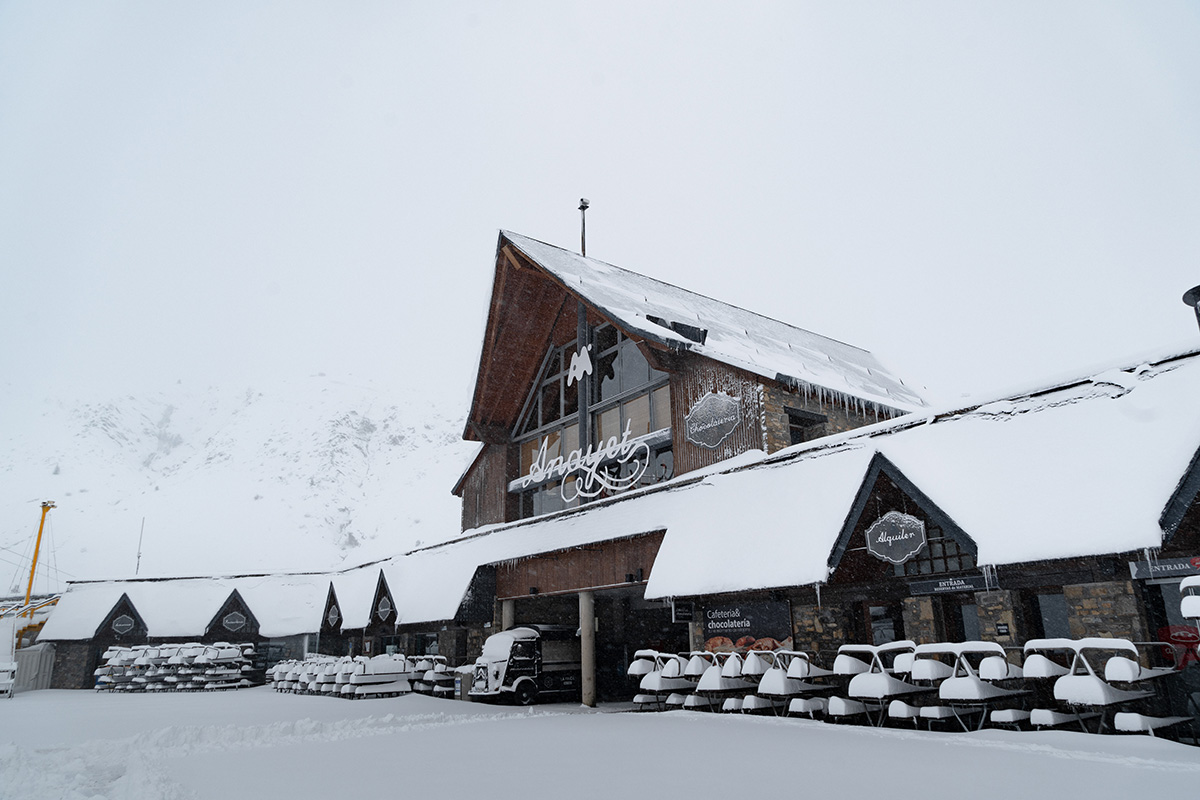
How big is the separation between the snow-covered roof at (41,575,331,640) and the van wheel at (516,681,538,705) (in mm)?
17074

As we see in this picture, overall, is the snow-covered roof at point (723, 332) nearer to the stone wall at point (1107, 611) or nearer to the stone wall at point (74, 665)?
the stone wall at point (1107, 611)

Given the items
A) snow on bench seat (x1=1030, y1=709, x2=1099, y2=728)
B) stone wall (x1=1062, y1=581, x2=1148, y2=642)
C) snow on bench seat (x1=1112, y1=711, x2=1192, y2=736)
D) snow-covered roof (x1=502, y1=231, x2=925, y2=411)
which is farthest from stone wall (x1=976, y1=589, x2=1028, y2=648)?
snow-covered roof (x1=502, y1=231, x2=925, y2=411)

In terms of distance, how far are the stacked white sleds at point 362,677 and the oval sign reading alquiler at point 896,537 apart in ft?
50.4

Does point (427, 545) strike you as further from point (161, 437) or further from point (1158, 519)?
point (161, 437)

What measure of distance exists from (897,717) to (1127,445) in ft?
14.1

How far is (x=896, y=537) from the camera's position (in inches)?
419

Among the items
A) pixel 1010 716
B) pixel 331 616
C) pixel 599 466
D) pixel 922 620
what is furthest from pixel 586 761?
pixel 331 616

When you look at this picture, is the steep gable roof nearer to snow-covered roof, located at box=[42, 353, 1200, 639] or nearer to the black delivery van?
snow-covered roof, located at box=[42, 353, 1200, 639]

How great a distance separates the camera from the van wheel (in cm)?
1742

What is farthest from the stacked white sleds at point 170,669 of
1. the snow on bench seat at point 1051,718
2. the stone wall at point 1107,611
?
the snow on bench seat at point 1051,718

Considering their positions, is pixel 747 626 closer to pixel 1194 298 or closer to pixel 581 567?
pixel 581 567

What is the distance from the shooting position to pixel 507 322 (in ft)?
72.8

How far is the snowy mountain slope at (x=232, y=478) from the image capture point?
68.6m

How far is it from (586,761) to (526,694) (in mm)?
9869
